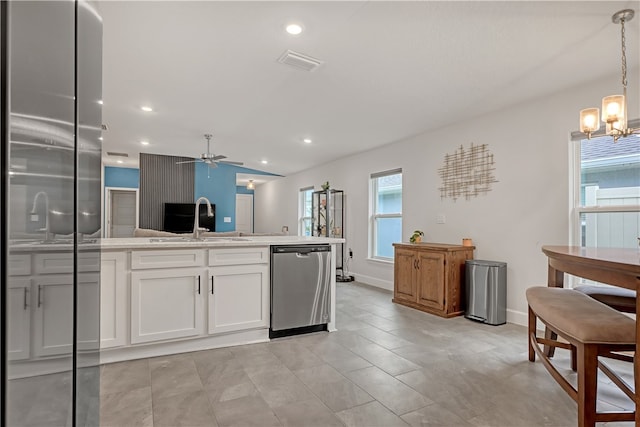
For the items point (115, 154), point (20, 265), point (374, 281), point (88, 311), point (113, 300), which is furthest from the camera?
point (115, 154)

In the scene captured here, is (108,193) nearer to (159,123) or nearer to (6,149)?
(159,123)

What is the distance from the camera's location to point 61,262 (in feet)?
1.80

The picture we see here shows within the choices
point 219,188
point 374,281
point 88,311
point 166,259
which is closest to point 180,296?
point 166,259

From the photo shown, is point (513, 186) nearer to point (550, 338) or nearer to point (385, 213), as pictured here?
point (550, 338)

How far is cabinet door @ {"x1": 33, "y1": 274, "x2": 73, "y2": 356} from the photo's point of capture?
1.49 ft

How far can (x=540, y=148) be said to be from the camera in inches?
137

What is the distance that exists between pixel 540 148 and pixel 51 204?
406 centimetres

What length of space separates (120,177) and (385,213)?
715cm

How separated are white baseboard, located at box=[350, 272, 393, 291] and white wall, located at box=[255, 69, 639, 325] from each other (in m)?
0.07

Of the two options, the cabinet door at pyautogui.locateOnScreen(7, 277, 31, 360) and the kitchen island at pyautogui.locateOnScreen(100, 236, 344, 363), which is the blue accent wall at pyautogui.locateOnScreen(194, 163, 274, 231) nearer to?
the kitchen island at pyautogui.locateOnScreen(100, 236, 344, 363)

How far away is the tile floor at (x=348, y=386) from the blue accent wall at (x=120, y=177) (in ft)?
25.0

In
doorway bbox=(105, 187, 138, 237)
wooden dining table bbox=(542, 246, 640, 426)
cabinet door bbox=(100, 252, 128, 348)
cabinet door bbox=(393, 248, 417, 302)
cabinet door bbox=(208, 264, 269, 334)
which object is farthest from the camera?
doorway bbox=(105, 187, 138, 237)

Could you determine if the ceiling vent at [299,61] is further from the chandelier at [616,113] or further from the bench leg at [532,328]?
the bench leg at [532,328]

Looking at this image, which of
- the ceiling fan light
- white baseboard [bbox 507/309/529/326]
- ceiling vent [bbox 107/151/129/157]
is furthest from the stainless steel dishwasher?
ceiling vent [bbox 107/151/129/157]
